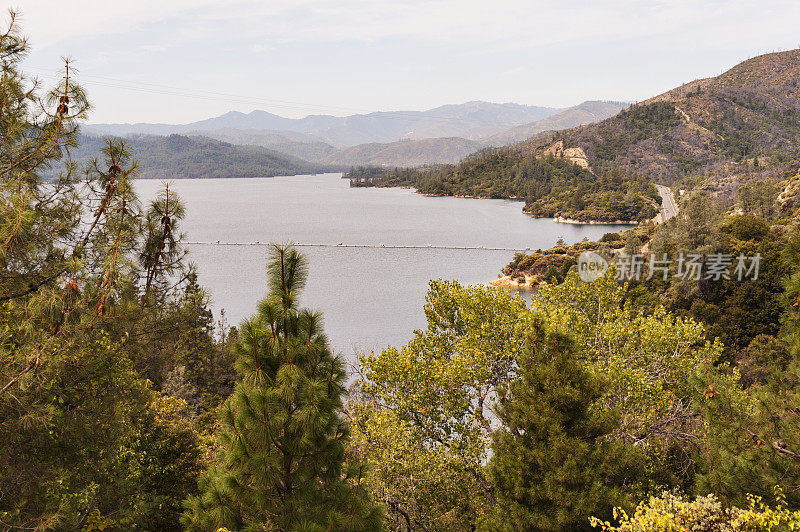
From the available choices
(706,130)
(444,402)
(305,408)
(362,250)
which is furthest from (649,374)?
(706,130)

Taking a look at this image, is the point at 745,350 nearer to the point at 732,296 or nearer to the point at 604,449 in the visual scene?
the point at 732,296

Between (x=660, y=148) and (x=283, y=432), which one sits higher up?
(x=660, y=148)

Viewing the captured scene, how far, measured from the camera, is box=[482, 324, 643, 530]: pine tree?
7410 millimetres

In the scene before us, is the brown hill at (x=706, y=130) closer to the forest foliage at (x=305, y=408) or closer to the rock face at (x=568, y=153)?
the rock face at (x=568, y=153)

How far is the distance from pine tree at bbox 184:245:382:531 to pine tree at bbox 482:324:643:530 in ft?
9.67

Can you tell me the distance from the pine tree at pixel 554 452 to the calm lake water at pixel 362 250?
390 cm

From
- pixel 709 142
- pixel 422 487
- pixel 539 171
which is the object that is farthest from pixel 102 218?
pixel 709 142

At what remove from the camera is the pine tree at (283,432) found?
5105mm

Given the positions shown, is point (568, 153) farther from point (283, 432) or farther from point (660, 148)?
point (283, 432)

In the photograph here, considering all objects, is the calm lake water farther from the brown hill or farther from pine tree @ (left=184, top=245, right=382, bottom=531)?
the brown hill

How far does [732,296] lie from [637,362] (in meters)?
20.8

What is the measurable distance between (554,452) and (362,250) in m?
61.2

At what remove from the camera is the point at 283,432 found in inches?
208

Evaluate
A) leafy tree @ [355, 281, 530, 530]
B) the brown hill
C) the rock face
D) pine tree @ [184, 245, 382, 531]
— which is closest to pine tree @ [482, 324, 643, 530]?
leafy tree @ [355, 281, 530, 530]
